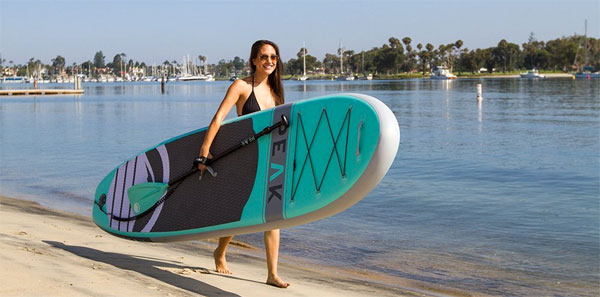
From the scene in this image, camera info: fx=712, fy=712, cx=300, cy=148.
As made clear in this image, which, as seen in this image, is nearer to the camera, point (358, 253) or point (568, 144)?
point (358, 253)

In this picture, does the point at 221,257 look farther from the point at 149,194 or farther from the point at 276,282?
the point at 149,194

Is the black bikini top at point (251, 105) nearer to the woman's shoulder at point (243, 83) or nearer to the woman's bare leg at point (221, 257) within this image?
the woman's shoulder at point (243, 83)

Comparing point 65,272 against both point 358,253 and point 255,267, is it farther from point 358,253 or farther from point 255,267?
point 358,253

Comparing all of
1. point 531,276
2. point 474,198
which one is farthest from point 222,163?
point 474,198

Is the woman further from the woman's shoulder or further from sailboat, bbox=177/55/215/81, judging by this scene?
sailboat, bbox=177/55/215/81

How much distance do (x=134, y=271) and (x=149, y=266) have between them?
0.98ft

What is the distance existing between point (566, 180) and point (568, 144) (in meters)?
7.02

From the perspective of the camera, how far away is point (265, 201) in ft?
14.8

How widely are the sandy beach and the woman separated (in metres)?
0.27

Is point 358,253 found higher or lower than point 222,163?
lower

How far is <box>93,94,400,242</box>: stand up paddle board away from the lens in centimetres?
407

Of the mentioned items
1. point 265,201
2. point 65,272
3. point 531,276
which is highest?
point 265,201

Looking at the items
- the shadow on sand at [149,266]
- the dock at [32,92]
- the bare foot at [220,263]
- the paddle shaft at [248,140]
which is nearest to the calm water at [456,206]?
the bare foot at [220,263]

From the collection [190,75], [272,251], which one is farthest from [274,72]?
[190,75]
